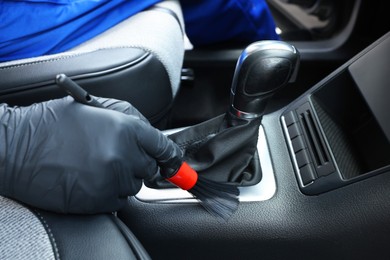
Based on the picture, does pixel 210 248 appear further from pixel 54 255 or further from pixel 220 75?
pixel 220 75

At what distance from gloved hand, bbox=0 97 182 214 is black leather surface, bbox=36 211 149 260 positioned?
16mm

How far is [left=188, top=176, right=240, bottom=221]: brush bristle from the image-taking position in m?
0.64

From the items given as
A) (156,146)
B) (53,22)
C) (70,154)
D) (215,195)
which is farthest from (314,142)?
(53,22)

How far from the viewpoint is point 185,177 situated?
600mm

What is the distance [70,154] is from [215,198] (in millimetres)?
251

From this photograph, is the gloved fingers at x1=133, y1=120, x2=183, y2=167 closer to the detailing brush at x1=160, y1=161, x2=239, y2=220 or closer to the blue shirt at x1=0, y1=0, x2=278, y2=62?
the detailing brush at x1=160, y1=161, x2=239, y2=220

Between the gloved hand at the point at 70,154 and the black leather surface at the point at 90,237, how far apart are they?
16 mm

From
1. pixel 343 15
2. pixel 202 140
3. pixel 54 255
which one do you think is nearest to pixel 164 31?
pixel 202 140

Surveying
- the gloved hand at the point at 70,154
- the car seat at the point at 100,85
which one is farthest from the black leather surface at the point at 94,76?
the gloved hand at the point at 70,154

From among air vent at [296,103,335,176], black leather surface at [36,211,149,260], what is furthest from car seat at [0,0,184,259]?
air vent at [296,103,335,176]

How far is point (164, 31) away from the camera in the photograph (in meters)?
0.82

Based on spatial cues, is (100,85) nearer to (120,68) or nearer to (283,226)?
(120,68)

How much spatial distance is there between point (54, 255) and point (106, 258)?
59 millimetres

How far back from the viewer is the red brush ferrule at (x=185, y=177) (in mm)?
592
